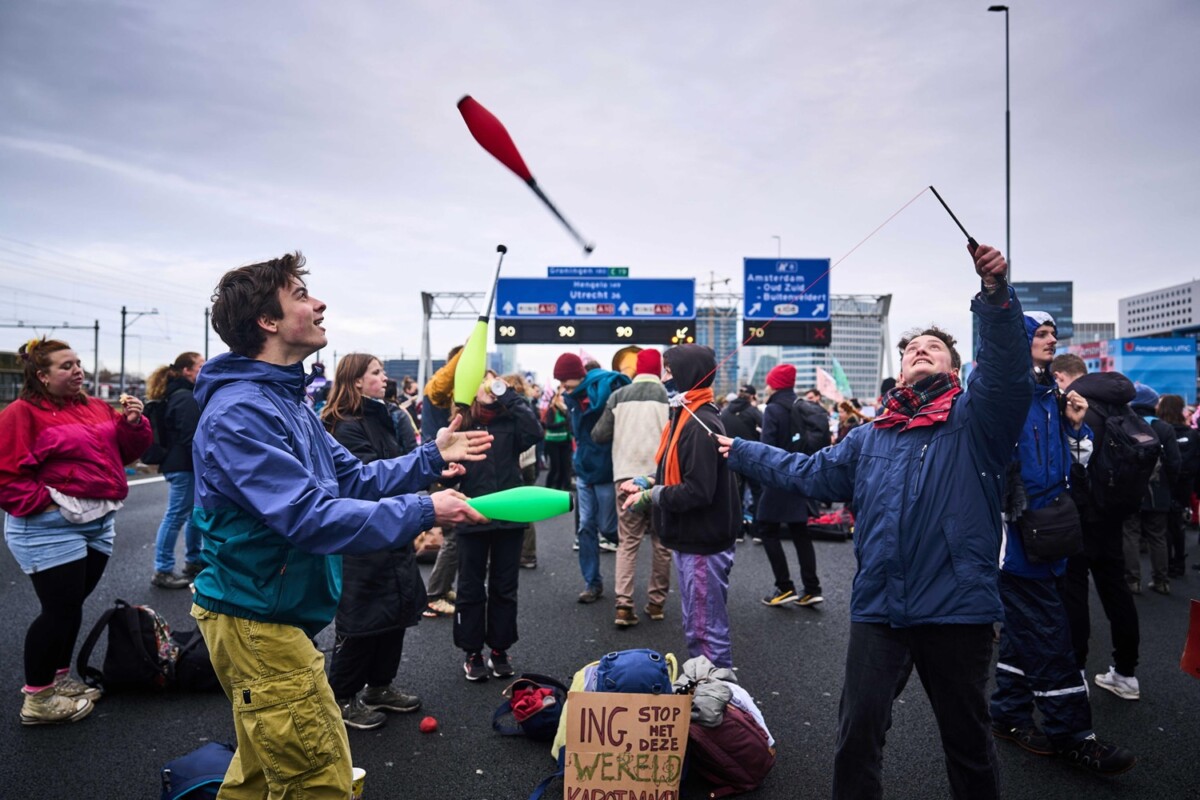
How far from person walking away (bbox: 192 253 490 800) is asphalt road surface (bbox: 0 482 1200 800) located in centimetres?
139

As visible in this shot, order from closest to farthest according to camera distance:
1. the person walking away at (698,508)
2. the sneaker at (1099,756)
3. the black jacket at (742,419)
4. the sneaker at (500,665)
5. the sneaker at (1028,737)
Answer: the sneaker at (1099,756)
the sneaker at (1028,737)
the person walking away at (698,508)
the sneaker at (500,665)
the black jacket at (742,419)

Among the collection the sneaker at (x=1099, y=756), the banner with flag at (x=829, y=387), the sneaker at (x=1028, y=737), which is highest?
the banner with flag at (x=829, y=387)

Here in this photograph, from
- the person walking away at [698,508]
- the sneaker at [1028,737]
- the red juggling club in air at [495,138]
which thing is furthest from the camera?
the person walking away at [698,508]

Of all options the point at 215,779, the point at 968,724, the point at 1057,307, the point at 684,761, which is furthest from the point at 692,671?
the point at 1057,307

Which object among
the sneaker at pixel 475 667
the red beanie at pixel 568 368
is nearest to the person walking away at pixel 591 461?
the red beanie at pixel 568 368

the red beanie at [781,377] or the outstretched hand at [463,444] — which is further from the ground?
the red beanie at [781,377]

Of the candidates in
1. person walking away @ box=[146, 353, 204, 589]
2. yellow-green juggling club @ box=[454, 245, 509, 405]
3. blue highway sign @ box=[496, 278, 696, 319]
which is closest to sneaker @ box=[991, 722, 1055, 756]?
yellow-green juggling club @ box=[454, 245, 509, 405]

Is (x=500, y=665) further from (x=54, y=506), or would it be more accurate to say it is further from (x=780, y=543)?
(x=780, y=543)

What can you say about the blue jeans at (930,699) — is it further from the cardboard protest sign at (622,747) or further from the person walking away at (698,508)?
the person walking away at (698,508)

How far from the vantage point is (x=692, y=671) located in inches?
139

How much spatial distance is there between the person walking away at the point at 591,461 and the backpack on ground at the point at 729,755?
10.9 feet

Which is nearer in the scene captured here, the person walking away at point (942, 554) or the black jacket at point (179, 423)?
the person walking away at point (942, 554)

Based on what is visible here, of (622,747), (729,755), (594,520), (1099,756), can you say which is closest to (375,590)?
(622,747)

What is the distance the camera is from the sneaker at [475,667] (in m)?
4.61
